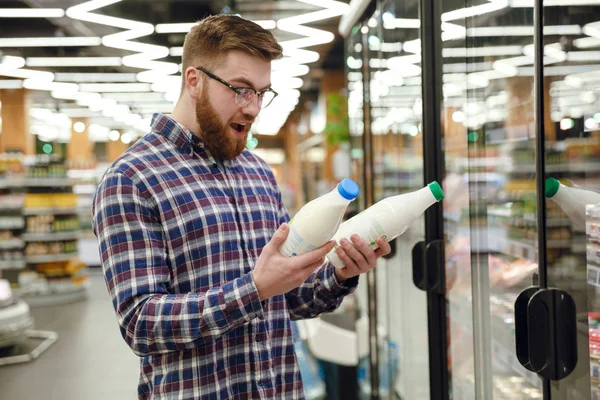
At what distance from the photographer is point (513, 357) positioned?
1.81 meters

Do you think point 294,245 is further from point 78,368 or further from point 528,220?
point 78,368

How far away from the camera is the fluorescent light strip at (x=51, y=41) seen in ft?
25.7

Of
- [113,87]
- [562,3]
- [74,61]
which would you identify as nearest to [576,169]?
[562,3]

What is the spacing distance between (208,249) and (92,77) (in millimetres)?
9902

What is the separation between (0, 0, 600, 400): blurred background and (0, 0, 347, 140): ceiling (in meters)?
0.05

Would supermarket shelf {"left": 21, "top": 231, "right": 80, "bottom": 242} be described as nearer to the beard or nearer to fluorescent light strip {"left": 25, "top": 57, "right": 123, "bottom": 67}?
fluorescent light strip {"left": 25, "top": 57, "right": 123, "bottom": 67}

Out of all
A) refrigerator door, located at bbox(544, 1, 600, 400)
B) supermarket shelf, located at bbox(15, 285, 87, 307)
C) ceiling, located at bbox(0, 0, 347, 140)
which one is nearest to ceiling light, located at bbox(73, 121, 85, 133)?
ceiling, located at bbox(0, 0, 347, 140)

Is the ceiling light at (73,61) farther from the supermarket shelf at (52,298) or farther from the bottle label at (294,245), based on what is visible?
the bottle label at (294,245)

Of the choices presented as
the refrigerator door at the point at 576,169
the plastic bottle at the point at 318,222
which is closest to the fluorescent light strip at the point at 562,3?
the refrigerator door at the point at 576,169

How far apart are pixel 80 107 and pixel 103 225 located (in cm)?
1263

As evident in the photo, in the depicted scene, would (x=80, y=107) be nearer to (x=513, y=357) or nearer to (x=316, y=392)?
(x=316, y=392)

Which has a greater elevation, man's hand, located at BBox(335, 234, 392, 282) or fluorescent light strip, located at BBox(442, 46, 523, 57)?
fluorescent light strip, located at BBox(442, 46, 523, 57)

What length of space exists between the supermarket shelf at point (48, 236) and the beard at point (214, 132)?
31.0ft

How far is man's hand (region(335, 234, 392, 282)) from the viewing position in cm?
142
